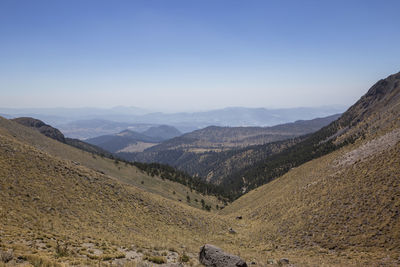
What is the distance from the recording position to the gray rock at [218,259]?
48.9 feet

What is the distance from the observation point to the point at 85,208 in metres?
25.7

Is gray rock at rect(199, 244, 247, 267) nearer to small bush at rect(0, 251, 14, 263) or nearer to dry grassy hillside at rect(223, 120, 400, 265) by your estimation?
dry grassy hillside at rect(223, 120, 400, 265)

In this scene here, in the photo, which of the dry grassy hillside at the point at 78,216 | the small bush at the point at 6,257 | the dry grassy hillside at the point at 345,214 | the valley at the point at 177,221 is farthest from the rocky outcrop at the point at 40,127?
the small bush at the point at 6,257

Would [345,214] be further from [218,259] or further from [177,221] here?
[177,221]

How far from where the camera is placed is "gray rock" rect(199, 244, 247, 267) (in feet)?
48.9

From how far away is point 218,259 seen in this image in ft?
50.0

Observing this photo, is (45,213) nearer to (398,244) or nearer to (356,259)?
(356,259)

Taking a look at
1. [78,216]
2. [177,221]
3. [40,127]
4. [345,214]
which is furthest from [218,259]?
[40,127]

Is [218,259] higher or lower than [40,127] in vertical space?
lower

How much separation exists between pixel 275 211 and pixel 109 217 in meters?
29.8

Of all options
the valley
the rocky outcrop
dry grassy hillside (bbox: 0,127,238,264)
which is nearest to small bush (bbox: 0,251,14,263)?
the valley

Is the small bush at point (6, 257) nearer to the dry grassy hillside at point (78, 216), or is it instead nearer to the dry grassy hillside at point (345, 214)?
the dry grassy hillside at point (78, 216)

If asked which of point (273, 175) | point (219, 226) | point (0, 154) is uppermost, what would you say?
point (0, 154)

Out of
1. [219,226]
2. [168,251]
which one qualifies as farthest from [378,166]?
[168,251]
